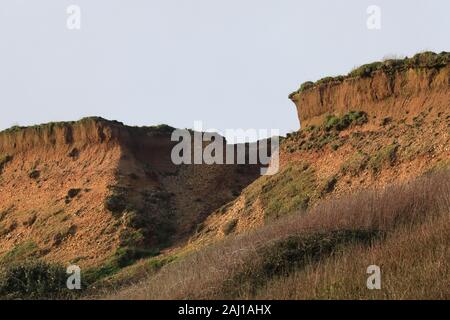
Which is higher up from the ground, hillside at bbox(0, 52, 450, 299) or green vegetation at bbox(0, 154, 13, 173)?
green vegetation at bbox(0, 154, 13, 173)

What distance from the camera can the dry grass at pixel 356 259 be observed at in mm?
8664

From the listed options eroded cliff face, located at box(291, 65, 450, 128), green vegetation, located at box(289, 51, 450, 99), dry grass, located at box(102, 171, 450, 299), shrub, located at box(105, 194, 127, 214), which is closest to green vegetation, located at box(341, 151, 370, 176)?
eroded cliff face, located at box(291, 65, 450, 128)

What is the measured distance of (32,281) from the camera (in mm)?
14469

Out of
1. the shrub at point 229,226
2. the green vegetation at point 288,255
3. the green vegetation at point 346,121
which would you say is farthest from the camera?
the green vegetation at point 346,121

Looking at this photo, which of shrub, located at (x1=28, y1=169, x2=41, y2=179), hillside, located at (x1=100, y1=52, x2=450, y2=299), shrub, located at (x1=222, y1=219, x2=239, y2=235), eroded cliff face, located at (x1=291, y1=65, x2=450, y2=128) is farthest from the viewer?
shrub, located at (x1=28, y1=169, x2=41, y2=179)

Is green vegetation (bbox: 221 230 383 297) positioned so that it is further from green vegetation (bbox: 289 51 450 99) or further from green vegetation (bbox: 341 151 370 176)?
green vegetation (bbox: 289 51 450 99)

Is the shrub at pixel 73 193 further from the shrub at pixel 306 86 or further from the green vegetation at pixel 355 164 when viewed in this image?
→ the green vegetation at pixel 355 164

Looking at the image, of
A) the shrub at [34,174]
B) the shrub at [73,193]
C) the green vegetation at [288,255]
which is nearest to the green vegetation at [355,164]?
the green vegetation at [288,255]

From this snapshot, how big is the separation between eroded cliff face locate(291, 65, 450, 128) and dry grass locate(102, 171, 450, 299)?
10617 millimetres

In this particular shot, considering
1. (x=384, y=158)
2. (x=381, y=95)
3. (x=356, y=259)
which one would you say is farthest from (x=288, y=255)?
(x=381, y=95)

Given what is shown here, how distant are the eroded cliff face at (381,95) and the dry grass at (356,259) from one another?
1062 cm

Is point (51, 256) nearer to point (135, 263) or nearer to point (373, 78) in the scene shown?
point (135, 263)

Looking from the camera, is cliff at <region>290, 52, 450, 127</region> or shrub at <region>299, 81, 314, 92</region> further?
shrub at <region>299, 81, 314, 92</region>

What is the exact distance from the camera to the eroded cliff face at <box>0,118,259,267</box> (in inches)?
1120
